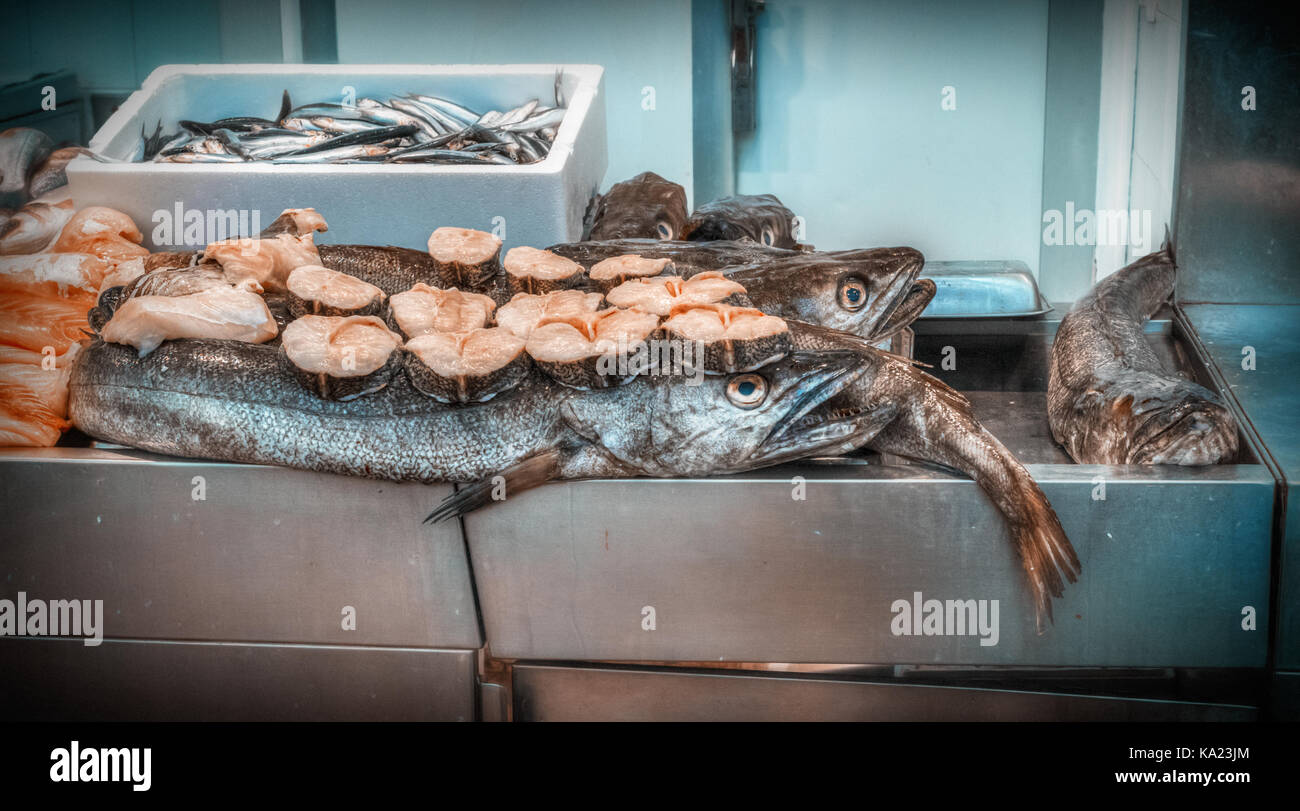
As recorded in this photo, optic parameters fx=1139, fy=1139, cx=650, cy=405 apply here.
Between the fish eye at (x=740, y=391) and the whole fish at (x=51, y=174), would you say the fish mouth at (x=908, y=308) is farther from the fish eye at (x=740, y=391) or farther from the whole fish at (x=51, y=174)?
the whole fish at (x=51, y=174)

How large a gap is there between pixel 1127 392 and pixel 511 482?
1171mm

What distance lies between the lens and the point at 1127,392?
213cm

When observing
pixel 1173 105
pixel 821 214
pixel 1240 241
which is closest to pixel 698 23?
pixel 821 214

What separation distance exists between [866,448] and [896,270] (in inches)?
15.1

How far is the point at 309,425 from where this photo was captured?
6.09 feet

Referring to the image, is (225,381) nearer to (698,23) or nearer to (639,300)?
(639,300)

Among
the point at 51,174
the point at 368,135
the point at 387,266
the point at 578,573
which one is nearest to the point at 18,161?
the point at 51,174

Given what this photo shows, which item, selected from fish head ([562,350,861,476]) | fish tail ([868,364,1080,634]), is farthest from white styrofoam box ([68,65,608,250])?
fish tail ([868,364,1080,634])

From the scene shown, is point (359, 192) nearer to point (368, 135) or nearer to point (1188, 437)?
point (368, 135)

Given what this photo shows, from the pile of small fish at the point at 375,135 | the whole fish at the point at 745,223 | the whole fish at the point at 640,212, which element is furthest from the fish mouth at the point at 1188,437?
the pile of small fish at the point at 375,135

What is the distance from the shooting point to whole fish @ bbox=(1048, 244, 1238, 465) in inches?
75.2

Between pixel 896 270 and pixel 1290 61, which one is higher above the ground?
pixel 1290 61

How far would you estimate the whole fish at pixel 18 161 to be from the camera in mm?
3582

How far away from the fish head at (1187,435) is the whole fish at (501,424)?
1.77 ft
